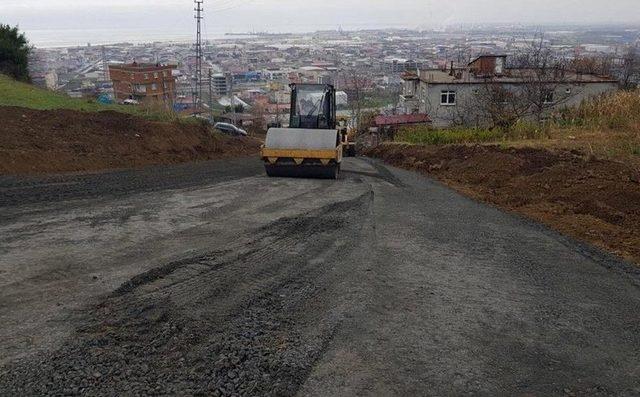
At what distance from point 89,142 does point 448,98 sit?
32.2 m

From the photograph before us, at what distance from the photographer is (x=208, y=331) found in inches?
201

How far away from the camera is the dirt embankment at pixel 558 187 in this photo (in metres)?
9.66

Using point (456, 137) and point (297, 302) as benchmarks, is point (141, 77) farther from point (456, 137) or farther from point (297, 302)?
point (297, 302)

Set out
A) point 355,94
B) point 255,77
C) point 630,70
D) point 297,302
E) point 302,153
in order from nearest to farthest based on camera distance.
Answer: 1. point 297,302
2. point 302,153
3. point 355,94
4. point 630,70
5. point 255,77

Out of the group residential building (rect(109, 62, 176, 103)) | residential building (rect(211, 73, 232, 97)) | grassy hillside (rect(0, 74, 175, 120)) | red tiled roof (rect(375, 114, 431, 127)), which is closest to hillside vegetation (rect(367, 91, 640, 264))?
grassy hillside (rect(0, 74, 175, 120))

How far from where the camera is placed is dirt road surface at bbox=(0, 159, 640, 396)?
4500 mm

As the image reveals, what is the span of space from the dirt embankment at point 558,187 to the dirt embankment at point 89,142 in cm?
798

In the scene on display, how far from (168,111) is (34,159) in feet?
33.7

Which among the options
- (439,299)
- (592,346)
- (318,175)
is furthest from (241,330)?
(318,175)

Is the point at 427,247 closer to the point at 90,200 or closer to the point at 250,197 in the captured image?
the point at 250,197

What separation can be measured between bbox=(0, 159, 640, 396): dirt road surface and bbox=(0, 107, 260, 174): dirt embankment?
297 cm

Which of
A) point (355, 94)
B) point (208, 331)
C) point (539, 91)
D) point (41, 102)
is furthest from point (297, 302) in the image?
point (355, 94)

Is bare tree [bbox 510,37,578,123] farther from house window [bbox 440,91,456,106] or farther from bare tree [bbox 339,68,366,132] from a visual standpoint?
bare tree [bbox 339,68,366,132]

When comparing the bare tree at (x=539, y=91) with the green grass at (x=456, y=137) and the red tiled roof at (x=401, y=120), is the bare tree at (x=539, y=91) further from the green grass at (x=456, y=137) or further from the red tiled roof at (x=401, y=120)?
the red tiled roof at (x=401, y=120)
